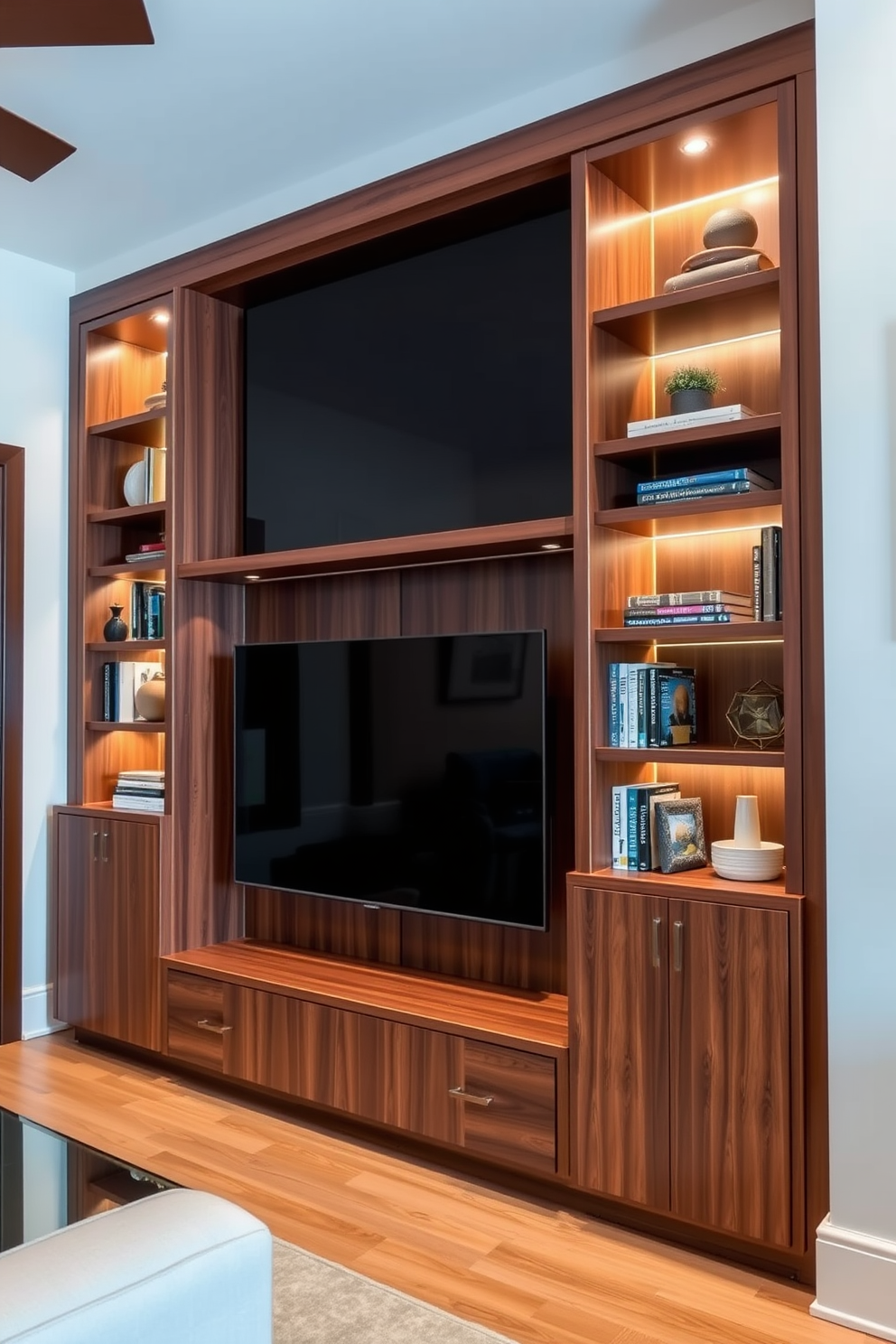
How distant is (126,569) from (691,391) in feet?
7.25

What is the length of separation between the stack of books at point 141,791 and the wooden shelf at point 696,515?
74.6 inches

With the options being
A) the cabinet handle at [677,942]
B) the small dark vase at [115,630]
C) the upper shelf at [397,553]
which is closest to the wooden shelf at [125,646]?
the small dark vase at [115,630]

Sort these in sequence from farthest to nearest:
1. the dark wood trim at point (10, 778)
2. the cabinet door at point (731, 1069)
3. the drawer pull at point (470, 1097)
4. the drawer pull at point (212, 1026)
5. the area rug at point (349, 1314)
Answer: the dark wood trim at point (10, 778), the drawer pull at point (212, 1026), the drawer pull at point (470, 1097), the cabinet door at point (731, 1069), the area rug at point (349, 1314)

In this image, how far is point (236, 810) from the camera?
3.62 meters

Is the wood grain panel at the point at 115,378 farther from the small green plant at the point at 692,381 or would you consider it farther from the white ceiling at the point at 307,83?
the small green plant at the point at 692,381

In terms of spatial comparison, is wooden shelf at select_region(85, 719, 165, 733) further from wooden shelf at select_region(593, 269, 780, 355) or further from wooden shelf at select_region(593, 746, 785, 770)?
wooden shelf at select_region(593, 269, 780, 355)

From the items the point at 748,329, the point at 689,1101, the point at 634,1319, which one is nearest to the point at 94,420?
the point at 748,329

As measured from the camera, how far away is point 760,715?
2.48m

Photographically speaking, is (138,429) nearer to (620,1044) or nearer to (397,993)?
Answer: (397,993)

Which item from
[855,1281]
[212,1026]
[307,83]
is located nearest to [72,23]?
[307,83]

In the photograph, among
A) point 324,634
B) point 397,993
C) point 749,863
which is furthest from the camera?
point 324,634

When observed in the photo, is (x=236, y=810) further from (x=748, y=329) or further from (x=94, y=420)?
(x=748, y=329)

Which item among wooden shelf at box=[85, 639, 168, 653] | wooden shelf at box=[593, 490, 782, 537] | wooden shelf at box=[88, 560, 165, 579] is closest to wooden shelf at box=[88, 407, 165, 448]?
wooden shelf at box=[88, 560, 165, 579]

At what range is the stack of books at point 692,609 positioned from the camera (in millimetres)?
2441
